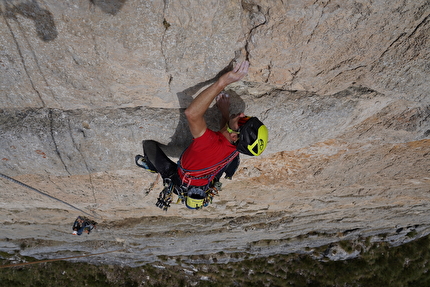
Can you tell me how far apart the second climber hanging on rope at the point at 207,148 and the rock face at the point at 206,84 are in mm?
167

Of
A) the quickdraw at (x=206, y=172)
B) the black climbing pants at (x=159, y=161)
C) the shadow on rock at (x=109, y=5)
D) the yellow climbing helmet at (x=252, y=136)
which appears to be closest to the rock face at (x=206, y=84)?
the shadow on rock at (x=109, y=5)

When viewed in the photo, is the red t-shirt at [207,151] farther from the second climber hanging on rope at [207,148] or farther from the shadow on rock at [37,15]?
the shadow on rock at [37,15]

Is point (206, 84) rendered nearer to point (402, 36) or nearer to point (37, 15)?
point (37, 15)

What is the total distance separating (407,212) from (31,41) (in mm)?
8656

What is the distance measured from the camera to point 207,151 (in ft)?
9.76

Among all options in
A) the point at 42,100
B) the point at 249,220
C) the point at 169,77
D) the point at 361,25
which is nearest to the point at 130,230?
the point at 249,220

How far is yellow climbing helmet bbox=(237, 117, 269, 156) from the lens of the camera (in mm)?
2736

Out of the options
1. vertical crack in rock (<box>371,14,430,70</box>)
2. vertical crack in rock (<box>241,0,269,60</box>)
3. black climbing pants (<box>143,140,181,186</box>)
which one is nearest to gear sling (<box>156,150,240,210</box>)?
black climbing pants (<box>143,140,181,186</box>)

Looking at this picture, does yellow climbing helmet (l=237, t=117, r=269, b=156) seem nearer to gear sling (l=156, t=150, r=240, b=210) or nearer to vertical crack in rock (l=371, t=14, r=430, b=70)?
gear sling (l=156, t=150, r=240, b=210)

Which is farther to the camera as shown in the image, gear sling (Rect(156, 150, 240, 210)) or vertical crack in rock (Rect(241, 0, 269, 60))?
gear sling (Rect(156, 150, 240, 210))

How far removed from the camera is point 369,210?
6461 millimetres

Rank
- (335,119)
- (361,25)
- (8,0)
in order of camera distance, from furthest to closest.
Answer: (335,119) < (361,25) < (8,0)

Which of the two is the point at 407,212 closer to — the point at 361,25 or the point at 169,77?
the point at 361,25

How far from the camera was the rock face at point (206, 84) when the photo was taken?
2.05 meters
